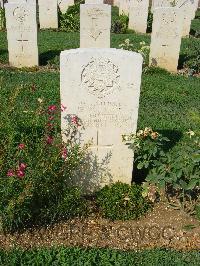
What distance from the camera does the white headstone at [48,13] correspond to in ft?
49.2

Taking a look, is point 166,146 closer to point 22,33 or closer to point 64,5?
point 22,33

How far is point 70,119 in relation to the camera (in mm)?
4461

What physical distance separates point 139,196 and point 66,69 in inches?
69.4

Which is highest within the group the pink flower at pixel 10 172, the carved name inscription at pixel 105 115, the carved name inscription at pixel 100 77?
the carved name inscription at pixel 100 77

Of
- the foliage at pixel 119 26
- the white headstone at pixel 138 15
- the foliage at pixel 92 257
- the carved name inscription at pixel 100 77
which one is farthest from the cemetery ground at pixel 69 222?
the white headstone at pixel 138 15

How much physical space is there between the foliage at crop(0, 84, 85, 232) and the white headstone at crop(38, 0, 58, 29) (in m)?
11.5

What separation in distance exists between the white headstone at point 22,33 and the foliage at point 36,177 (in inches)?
233

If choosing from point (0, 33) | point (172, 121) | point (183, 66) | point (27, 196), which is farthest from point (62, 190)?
point (0, 33)

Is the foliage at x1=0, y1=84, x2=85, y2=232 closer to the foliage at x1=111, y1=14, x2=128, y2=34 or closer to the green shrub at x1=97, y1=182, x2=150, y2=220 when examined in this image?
the green shrub at x1=97, y1=182, x2=150, y2=220

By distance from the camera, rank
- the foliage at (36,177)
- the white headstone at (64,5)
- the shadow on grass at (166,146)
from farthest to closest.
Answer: the white headstone at (64,5)
the shadow on grass at (166,146)
the foliage at (36,177)

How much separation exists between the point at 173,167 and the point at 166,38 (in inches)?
267

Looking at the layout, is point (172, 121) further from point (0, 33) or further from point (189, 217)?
point (0, 33)

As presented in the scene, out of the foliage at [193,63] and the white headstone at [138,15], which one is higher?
the white headstone at [138,15]

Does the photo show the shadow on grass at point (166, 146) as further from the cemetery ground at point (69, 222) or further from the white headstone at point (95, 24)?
the white headstone at point (95, 24)
